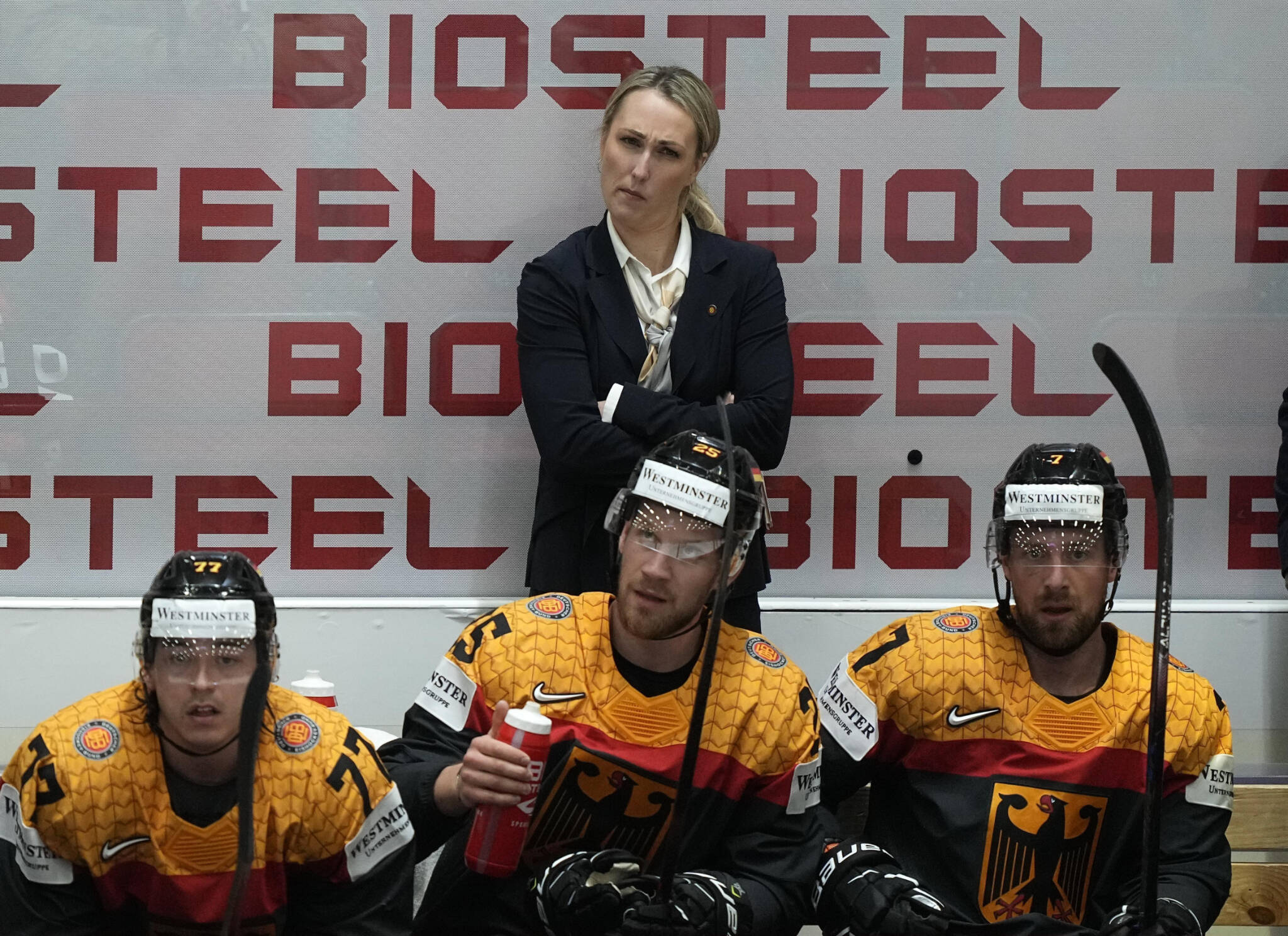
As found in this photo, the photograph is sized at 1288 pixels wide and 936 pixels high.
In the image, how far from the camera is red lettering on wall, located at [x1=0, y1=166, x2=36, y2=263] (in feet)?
11.8

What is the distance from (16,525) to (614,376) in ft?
5.34

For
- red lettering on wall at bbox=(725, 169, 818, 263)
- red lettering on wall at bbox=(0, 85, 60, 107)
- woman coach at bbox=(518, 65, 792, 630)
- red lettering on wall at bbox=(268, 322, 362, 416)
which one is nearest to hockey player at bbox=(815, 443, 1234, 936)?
woman coach at bbox=(518, 65, 792, 630)

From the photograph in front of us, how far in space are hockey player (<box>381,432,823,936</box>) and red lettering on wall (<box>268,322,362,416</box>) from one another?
149cm

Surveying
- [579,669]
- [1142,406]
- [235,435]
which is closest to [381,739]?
[579,669]

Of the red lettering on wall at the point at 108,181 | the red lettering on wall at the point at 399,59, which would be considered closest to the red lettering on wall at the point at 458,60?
the red lettering on wall at the point at 399,59

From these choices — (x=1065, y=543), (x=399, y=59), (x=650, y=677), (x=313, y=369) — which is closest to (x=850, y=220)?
(x=399, y=59)

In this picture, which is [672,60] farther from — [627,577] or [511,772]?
[511,772]

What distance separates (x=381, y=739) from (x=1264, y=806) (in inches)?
74.0

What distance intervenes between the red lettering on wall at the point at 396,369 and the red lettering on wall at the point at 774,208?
868 millimetres

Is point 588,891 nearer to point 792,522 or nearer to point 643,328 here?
point 643,328

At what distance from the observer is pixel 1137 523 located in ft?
12.3

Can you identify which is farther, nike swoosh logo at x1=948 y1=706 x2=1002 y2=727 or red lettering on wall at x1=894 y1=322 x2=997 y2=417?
red lettering on wall at x1=894 y1=322 x2=997 y2=417

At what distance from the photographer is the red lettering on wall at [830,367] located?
370 centimetres

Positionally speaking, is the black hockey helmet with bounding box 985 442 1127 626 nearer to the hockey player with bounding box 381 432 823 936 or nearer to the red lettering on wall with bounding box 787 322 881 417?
the hockey player with bounding box 381 432 823 936
